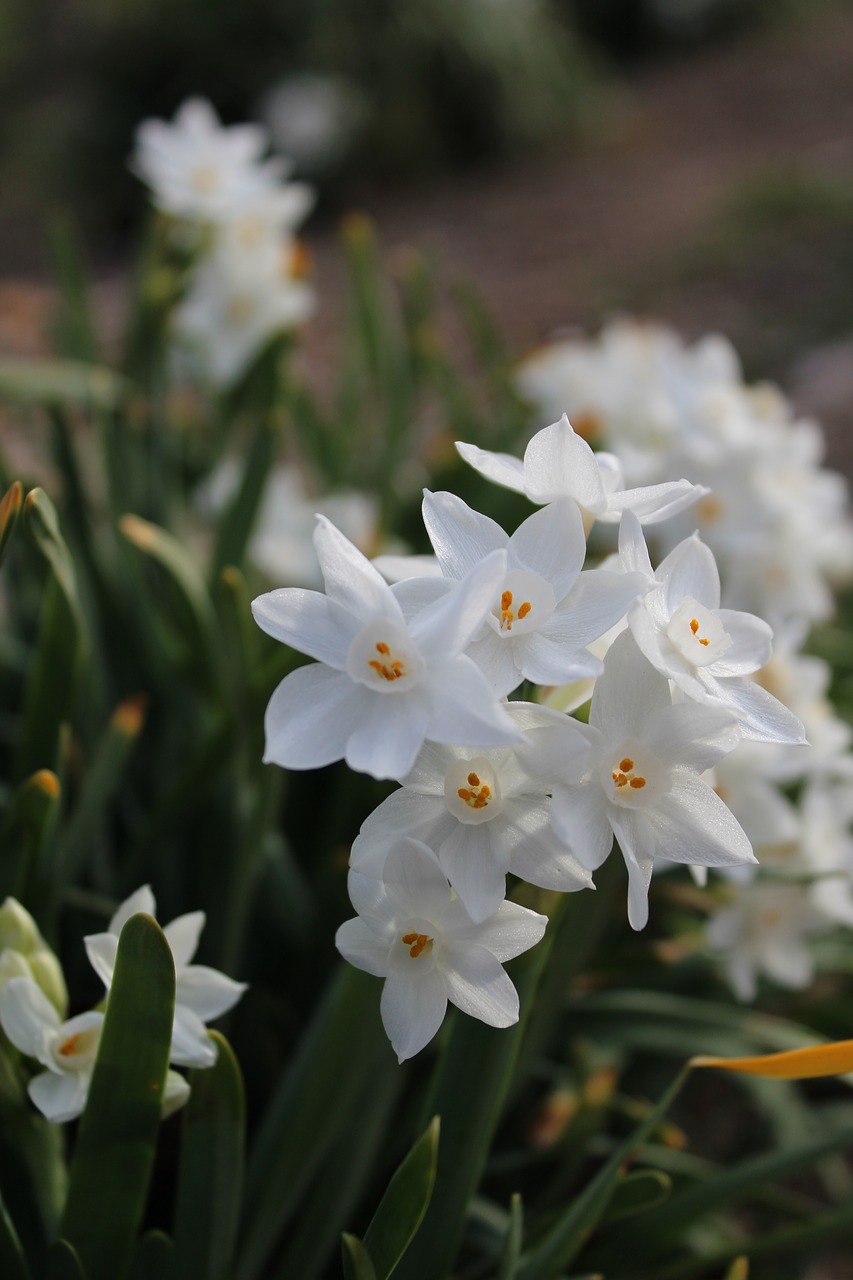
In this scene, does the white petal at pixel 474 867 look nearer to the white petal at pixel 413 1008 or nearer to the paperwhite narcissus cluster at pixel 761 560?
the white petal at pixel 413 1008

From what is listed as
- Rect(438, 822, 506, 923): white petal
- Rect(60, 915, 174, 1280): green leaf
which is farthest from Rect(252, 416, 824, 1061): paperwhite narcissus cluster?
Rect(60, 915, 174, 1280): green leaf

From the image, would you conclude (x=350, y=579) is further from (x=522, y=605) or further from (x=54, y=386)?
(x=54, y=386)

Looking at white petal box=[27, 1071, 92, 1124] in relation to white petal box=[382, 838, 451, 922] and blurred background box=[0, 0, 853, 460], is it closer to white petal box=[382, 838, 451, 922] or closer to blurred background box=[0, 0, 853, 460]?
white petal box=[382, 838, 451, 922]

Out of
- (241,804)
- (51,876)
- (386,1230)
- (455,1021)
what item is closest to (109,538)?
(241,804)

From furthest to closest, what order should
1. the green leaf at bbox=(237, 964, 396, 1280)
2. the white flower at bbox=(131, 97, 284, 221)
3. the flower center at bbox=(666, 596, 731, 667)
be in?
the white flower at bbox=(131, 97, 284, 221) → the green leaf at bbox=(237, 964, 396, 1280) → the flower center at bbox=(666, 596, 731, 667)

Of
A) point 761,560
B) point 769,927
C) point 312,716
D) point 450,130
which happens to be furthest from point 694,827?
point 450,130
